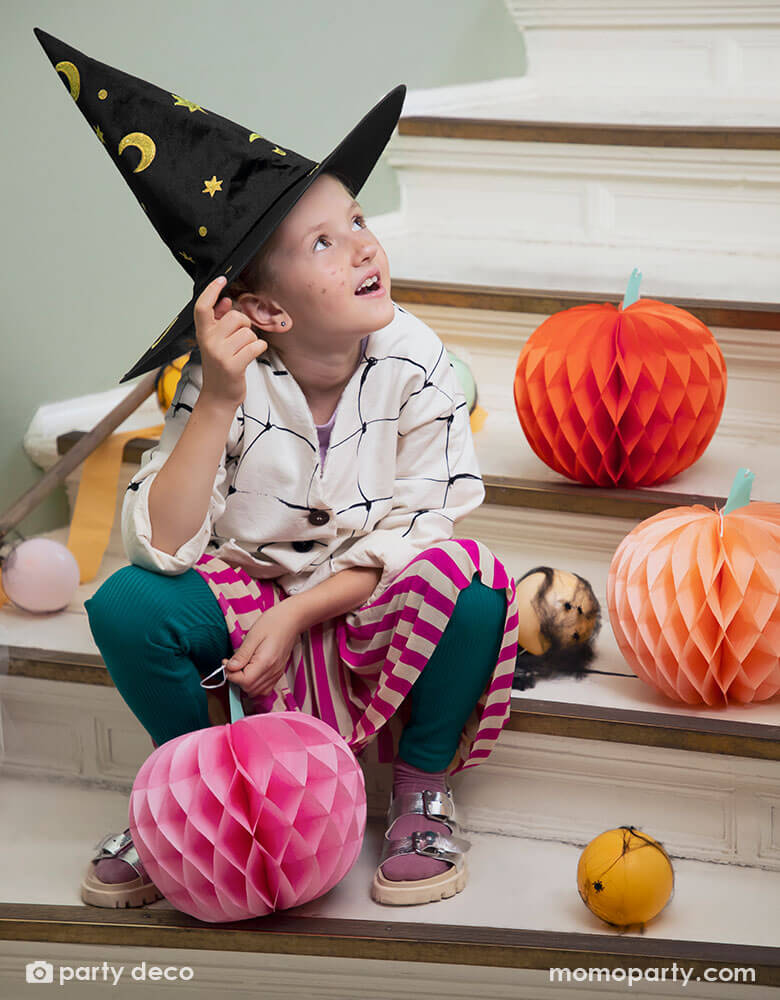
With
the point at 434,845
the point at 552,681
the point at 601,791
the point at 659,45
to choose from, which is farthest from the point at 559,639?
the point at 659,45

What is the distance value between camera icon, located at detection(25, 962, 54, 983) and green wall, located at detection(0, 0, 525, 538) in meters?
0.81

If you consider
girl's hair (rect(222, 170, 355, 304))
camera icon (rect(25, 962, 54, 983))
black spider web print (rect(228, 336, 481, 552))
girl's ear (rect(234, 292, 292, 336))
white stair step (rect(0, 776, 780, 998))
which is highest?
girl's hair (rect(222, 170, 355, 304))

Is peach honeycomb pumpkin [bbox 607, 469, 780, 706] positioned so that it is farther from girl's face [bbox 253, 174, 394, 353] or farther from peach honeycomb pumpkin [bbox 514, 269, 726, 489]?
girl's face [bbox 253, 174, 394, 353]

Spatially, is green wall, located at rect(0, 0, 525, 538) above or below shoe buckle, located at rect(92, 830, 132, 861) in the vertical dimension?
above

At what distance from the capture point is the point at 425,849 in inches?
46.9

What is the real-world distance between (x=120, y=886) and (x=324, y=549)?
1.41 feet

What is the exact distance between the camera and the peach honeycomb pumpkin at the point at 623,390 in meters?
1.43

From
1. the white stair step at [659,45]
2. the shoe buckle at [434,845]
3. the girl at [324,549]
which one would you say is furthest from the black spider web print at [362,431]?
the white stair step at [659,45]

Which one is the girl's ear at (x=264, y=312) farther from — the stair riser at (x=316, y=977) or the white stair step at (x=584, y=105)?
the white stair step at (x=584, y=105)

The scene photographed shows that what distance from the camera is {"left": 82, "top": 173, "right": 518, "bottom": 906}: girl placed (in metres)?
1.16

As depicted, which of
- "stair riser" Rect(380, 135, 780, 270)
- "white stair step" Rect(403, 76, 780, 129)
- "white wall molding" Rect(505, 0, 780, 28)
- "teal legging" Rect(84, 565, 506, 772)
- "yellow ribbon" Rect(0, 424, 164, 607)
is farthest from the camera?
"white wall molding" Rect(505, 0, 780, 28)

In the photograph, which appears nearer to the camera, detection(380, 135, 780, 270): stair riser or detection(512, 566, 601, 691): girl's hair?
detection(512, 566, 601, 691): girl's hair

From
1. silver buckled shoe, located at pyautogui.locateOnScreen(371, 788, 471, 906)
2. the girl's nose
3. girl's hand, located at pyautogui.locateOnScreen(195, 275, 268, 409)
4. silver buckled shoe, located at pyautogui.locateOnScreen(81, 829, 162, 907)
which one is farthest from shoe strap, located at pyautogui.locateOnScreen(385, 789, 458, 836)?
the girl's nose

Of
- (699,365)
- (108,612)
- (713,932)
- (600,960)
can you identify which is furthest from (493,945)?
(699,365)
